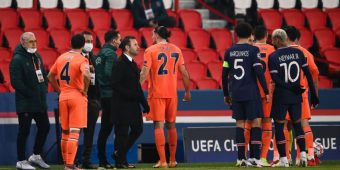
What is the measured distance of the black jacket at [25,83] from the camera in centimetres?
1755

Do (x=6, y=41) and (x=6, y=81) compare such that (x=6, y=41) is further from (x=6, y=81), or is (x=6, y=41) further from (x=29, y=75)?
(x=29, y=75)

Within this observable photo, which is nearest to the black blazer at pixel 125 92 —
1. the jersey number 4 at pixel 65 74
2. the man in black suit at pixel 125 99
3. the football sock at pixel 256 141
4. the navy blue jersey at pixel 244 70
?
the man in black suit at pixel 125 99

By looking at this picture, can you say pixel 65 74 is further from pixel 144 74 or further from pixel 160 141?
pixel 160 141

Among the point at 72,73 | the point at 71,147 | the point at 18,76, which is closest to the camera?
the point at 71,147

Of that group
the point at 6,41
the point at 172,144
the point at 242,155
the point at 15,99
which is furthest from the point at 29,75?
the point at 6,41

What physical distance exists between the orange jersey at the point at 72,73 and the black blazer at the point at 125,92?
2.64ft

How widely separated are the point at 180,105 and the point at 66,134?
417 cm

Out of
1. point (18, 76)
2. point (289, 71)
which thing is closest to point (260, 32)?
point (289, 71)

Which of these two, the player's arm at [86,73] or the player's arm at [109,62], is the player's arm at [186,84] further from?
the player's arm at [86,73]

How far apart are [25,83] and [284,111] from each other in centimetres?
417

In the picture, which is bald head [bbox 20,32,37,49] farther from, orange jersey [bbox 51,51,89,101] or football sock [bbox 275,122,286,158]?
football sock [bbox 275,122,286,158]

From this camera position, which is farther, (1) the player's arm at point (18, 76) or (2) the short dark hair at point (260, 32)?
(2) the short dark hair at point (260, 32)

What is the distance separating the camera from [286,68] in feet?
56.1

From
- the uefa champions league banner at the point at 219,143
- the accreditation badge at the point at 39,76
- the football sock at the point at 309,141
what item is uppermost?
the accreditation badge at the point at 39,76
